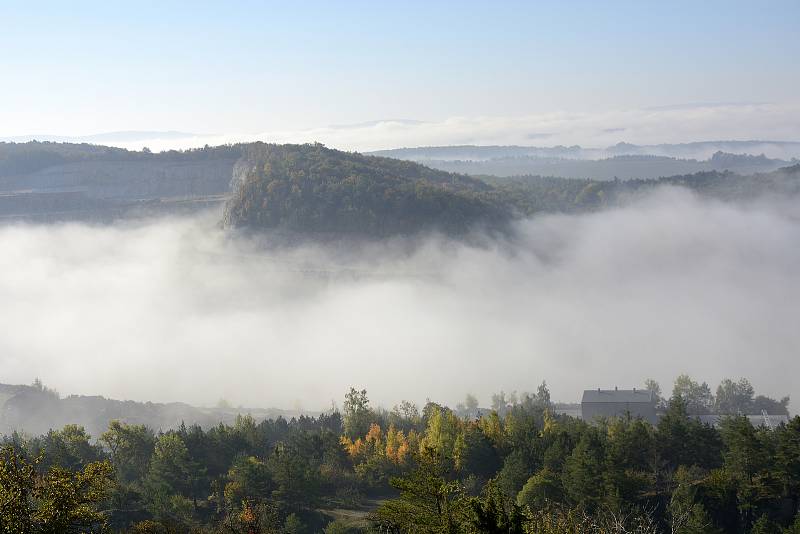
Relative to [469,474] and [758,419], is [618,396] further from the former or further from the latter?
[469,474]

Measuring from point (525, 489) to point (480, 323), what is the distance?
480 ft

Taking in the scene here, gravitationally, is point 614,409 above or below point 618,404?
below

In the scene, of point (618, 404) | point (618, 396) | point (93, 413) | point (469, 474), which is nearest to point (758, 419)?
point (618, 404)

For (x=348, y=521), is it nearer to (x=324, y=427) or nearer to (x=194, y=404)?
(x=324, y=427)

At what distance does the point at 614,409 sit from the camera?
11475 centimetres

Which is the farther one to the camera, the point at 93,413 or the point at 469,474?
the point at 93,413

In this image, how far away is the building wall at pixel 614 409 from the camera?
11331cm

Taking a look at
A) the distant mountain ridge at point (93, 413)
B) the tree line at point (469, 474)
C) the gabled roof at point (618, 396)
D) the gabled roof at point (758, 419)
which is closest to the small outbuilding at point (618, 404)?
the gabled roof at point (618, 396)

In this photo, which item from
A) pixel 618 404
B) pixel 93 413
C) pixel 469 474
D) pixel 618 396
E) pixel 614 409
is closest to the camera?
pixel 469 474

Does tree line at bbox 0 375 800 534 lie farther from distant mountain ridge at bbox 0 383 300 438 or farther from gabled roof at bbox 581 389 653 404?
gabled roof at bbox 581 389 653 404

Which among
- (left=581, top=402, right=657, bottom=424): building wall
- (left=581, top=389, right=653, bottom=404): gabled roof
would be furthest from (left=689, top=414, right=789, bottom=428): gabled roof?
(left=581, top=389, right=653, bottom=404): gabled roof

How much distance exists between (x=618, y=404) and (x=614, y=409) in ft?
2.89

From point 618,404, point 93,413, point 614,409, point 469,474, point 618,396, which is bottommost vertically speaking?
point 614,409

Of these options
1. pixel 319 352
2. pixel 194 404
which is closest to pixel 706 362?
pixel 319 352
